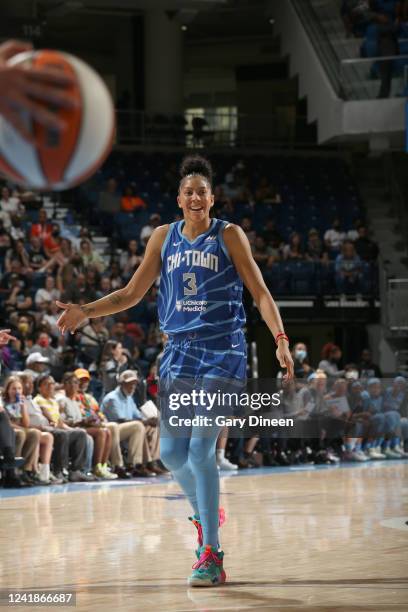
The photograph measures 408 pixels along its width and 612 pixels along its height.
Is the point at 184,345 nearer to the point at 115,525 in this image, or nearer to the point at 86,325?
the point at 115,525

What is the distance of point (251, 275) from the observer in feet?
21.3

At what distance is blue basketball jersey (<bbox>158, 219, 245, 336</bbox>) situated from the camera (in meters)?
6.48

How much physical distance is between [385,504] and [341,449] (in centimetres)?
660

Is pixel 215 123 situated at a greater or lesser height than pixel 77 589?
greater

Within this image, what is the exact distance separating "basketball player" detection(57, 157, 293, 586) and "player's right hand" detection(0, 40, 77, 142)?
271 cm

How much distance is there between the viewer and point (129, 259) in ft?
65.5

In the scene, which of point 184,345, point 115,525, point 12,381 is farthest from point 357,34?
point 184,345

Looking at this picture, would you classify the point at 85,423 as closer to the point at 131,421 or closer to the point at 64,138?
the point at 131,421

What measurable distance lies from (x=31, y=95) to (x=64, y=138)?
0.69 ft

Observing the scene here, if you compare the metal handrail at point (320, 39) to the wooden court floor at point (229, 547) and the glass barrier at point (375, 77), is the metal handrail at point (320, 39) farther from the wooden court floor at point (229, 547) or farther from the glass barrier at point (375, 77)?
the wooden court floor at point (229, 547)

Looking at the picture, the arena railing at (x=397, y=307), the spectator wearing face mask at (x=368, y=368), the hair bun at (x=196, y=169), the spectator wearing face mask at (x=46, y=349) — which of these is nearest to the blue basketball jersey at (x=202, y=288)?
the hair bun at (x=196, y=169)

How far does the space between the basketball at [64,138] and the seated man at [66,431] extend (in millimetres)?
9502

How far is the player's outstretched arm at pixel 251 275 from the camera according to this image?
6.38 meters

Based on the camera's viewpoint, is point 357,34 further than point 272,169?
No
